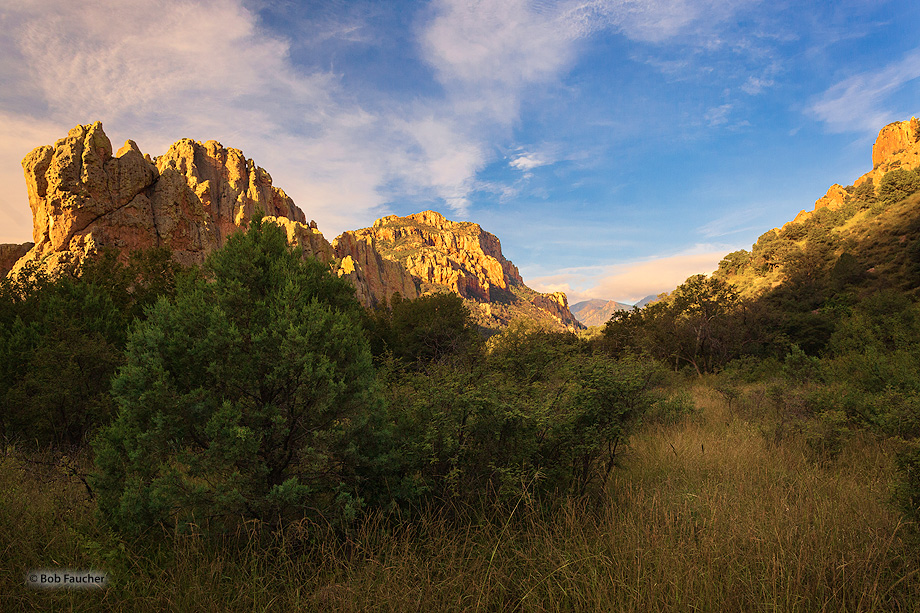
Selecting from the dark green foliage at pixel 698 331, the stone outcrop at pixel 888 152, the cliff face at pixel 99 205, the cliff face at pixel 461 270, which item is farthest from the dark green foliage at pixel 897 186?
the cliff face at pixel 461 270

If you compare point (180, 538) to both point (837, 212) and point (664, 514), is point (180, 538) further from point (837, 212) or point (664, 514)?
point (837, 212)

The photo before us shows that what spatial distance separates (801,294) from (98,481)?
32.9 m

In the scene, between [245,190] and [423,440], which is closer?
[423,440]

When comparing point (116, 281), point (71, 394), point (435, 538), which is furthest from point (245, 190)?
point (435, 538)

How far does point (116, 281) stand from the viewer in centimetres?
1253

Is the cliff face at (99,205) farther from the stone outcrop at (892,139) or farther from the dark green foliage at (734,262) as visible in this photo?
the stone outcrop at (892,139)

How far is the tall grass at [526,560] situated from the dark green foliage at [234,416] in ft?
0.91

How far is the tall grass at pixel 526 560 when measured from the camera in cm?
258

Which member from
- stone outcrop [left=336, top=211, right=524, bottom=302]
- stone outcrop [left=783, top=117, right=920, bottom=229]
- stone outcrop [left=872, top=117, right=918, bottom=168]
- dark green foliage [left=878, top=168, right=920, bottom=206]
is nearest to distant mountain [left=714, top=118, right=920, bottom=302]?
dark green foliage [left=878, top=168, right=920, bottom=206]

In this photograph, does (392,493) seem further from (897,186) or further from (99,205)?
(897,186)

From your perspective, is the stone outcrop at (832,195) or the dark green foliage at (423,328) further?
the stone outcrop at (832,195)

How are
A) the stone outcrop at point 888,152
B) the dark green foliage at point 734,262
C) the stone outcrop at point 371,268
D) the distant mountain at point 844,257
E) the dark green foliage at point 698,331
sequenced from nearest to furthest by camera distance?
the dark green foliage at point 698,331 → the distant mountain at point 844,257 → the dark green foliage at point 734,262 → the stone outcrop at point 888,152 → the stone outcrop at point 371,268

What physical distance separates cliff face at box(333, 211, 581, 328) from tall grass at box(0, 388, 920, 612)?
400 feet

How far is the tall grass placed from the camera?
2.58m
